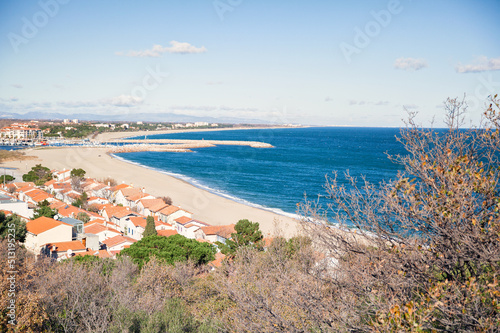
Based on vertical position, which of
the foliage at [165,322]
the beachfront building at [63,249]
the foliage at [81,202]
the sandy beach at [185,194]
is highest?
the foliage at [165,322]

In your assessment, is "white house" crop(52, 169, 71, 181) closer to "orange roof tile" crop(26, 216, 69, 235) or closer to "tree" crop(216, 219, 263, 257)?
"orange roof tile" crop(26, 216, 69, 235)

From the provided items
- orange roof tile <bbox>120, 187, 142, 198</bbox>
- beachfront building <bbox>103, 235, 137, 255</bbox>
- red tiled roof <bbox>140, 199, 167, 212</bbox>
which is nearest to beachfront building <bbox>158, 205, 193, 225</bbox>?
red tiled roof <bbox>140, 199, 167, 212</bbox>

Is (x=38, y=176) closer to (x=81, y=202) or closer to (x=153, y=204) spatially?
(x=81, y=202)

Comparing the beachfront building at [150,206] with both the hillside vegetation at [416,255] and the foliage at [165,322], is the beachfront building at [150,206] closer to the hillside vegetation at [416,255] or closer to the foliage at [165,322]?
the foliage at [165,322]

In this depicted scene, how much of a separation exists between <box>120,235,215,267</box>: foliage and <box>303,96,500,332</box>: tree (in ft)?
43.6

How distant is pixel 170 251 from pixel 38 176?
43952mm

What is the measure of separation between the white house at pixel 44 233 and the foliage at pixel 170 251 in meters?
6.76

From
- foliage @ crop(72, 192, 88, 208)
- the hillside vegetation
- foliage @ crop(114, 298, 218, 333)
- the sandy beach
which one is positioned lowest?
the sandy beach

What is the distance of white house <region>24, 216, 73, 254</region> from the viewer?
72.4 ft

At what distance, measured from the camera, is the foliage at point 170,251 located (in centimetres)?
1786

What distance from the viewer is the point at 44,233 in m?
22.4

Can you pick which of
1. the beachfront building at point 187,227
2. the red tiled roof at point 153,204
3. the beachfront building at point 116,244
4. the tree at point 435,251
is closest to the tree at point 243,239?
the beachfront building at point 116,244

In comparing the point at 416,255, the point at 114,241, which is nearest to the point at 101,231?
the point at 114,241

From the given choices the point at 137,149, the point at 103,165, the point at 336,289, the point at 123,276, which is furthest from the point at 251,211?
the point at 137,149
